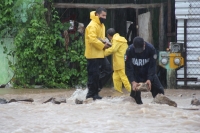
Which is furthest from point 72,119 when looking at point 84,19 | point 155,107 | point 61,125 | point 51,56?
point 84,19

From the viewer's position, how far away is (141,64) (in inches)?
409

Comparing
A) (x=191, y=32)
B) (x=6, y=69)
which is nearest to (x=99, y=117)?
(x=191, y=32)

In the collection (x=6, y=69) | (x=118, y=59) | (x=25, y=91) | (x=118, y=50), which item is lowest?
(x=25, y=91)

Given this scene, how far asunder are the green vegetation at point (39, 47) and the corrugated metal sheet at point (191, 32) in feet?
8.96

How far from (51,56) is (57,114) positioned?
570 centimetres

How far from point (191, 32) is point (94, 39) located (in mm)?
4432

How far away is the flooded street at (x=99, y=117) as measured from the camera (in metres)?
8.73

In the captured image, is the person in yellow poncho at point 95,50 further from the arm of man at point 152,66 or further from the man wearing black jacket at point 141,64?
the arm of man at point 152,66

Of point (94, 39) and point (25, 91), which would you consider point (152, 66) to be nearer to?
point (94, 39)

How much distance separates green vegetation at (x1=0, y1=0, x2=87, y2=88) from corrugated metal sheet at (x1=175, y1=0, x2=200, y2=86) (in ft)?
8.96

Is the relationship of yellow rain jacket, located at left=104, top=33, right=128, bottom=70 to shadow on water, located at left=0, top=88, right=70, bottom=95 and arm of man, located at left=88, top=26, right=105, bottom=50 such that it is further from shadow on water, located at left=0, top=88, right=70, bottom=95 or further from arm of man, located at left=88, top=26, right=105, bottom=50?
shadow on water, located at left=0, top=88, right=70, bottom=95


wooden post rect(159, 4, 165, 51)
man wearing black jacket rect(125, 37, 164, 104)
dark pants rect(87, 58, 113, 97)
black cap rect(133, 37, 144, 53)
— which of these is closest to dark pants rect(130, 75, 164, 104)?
man wearing black jacket rect(125, 37, 164, 104)

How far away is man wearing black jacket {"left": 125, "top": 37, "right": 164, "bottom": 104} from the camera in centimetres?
1026

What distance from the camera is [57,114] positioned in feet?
33.6
